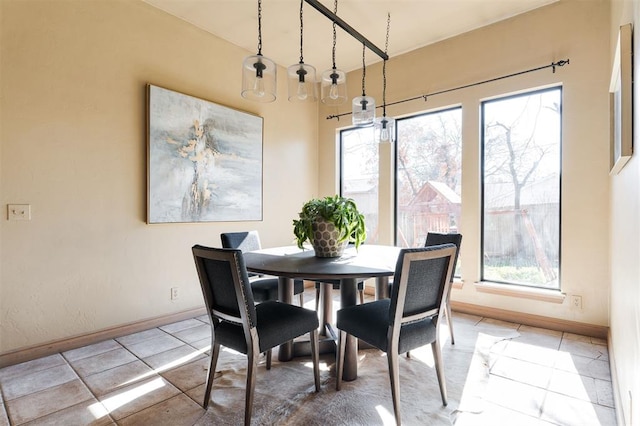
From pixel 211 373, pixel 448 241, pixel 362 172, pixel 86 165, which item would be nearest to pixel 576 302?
pixel 448 241

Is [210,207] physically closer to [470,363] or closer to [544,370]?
[470,363]

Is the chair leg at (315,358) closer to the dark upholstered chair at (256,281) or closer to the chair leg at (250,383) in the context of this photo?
the chair leg at (250,383)

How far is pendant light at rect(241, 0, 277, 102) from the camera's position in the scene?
202cm

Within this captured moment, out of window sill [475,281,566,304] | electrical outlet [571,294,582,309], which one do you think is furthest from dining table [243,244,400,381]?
electrical outlet [571,294,582,309]

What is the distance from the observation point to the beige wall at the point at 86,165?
2281 mm

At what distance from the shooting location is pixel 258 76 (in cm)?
205

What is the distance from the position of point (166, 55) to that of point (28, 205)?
1.72 m

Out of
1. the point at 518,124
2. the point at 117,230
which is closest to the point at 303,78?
the point at 117,230

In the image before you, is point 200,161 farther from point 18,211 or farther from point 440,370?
point 440,370

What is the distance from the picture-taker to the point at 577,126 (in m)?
2.79

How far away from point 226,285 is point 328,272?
1.70 feet

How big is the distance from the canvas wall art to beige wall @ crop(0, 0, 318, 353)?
0.11 m

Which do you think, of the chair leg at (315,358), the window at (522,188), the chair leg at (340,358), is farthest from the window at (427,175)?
the chair leg at (315,358)

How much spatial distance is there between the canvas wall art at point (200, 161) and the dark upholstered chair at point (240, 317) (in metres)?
1.58
